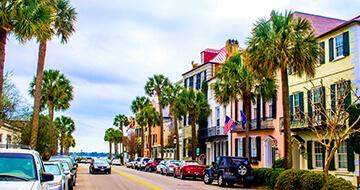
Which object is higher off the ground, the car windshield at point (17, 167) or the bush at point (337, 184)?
the car windshield at point (17, 167)

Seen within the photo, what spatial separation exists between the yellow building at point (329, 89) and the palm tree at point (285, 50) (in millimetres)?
1151

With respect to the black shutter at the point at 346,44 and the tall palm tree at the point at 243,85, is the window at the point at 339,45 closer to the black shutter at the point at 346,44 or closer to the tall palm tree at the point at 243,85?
the black shutter at the point at 346,44

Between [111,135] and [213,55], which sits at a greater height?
[213,55]

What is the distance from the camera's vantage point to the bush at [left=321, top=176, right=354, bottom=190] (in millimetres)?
17297

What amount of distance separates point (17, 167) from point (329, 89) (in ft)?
72.7

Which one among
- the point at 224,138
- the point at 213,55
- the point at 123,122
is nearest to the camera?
the point at 224,138

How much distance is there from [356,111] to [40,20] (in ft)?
53.7

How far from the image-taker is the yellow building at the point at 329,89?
2564cm

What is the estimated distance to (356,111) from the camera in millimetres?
23172

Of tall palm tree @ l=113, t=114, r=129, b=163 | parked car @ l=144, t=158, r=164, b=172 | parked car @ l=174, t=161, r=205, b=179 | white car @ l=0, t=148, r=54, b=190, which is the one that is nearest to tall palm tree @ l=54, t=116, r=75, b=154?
tall palm tree @ l=113, t=114, r=129, b=163

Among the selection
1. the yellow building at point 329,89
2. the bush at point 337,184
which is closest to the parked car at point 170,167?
the yellow building at point 329,89

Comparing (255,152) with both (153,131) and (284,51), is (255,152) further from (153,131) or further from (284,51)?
(153,131)

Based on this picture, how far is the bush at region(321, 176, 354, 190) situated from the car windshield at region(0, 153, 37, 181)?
1267 centimetres

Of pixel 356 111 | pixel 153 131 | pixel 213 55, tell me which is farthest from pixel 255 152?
pixel 153 131
